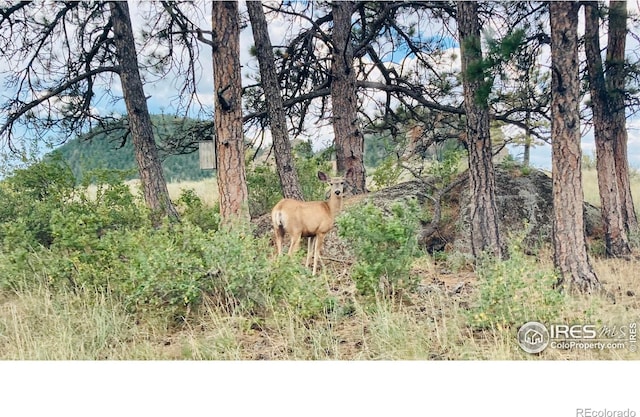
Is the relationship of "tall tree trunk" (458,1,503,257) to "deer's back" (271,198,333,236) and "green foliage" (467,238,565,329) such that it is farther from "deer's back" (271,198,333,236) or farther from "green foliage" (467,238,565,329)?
"deer's back" (271,198,333,236)

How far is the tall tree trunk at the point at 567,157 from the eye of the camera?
552 cm

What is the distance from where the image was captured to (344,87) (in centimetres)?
785

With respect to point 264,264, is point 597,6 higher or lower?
higher

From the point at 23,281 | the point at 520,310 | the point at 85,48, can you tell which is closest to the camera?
the point at 520,310

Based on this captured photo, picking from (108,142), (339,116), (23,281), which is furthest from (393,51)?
(23,281)

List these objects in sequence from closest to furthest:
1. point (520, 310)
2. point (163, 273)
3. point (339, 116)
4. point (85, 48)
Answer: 1. point (520, 310)
2. point (163, 273)
3. point (85, 48)
4. point (339, 116)

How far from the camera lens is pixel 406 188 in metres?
7.39

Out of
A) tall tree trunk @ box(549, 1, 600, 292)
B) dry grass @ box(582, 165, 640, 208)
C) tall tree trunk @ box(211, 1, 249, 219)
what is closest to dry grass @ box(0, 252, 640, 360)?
tall tree trunk @ box(549, 1, 600, 292)

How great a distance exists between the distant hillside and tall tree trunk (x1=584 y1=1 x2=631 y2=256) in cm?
406

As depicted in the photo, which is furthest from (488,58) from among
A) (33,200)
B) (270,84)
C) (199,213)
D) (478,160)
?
(33,200)

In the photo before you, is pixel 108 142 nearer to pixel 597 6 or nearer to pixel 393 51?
pixel 393 51

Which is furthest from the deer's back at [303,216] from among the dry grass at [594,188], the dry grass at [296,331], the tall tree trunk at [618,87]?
the tall tree trunk at [618,87]

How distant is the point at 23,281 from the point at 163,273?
144 cm

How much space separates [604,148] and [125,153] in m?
5.36
